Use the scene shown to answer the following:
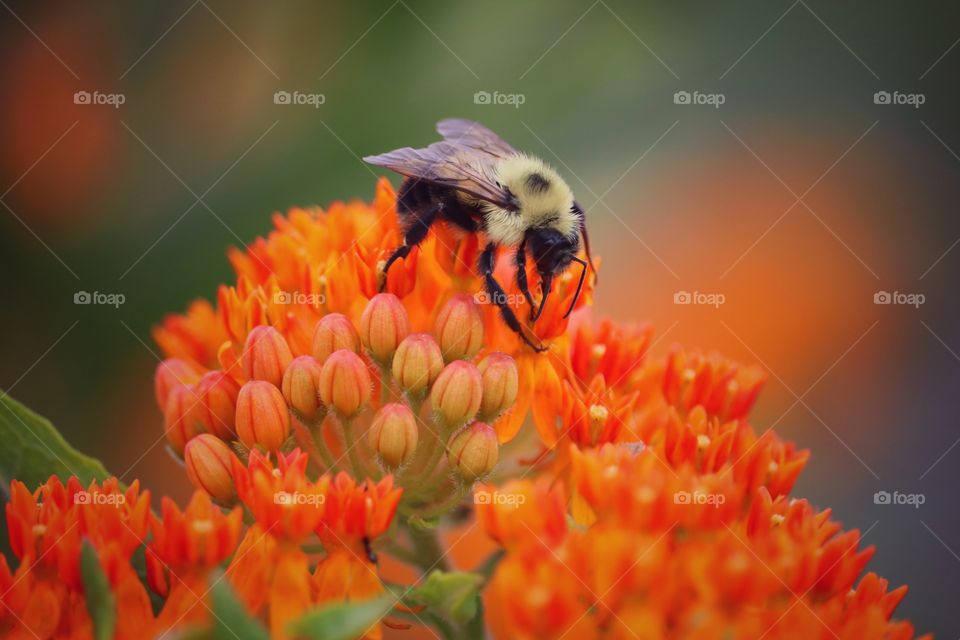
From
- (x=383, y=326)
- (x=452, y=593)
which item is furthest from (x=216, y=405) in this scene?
(x=452, y=593)

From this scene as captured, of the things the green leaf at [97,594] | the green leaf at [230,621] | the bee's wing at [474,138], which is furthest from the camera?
the bee's wing at [474,138]

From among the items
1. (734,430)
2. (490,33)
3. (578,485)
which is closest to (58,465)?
(578,485)

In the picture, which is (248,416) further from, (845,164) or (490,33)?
(845,164)

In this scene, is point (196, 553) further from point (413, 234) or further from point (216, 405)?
point (413, 234)

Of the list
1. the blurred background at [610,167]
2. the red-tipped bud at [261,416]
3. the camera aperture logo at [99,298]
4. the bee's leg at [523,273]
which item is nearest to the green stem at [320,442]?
the red-tipped bud at [261,416]

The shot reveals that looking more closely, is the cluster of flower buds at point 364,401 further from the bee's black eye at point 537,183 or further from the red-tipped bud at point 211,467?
the bee's black eye at point 537,183

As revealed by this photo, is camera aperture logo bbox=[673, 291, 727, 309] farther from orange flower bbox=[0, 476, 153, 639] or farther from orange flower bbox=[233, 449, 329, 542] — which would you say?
orange flower bbox=[0, 476, 153, 639]
